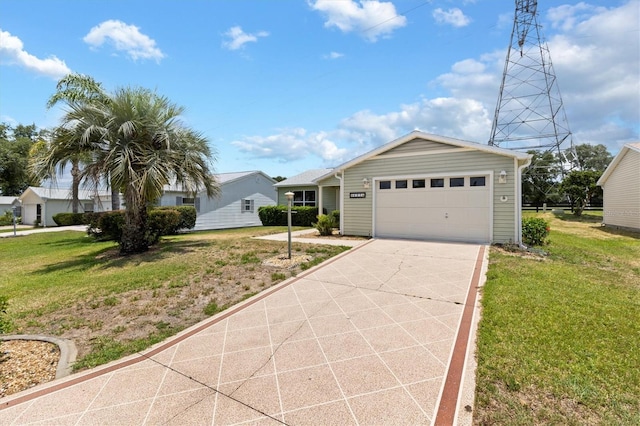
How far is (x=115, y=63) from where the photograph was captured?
1298cm

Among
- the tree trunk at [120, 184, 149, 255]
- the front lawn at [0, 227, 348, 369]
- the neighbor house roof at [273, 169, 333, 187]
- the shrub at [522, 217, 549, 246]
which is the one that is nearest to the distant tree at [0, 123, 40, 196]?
the neighbor house roof at [273, 169, 333, 187]

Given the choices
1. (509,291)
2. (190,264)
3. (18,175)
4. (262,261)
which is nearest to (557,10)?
(509,291)

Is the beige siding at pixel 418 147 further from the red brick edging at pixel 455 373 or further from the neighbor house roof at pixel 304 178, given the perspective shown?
the neighbor house roof at pixel 304 178

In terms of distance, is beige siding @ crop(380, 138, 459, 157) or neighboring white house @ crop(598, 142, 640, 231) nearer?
beige siding @ crop(380, 138, 459, 157)

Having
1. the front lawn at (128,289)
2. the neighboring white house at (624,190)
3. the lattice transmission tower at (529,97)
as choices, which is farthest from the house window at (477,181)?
the lattice transmission tower at (529,97)

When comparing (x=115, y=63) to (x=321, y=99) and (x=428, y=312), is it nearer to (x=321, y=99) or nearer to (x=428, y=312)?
(x=321, y=99)

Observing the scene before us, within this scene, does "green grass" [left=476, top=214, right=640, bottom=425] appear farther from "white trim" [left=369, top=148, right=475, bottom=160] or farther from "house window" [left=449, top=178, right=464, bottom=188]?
"white trim" [left=369, top=148, right=475, bottom=160]

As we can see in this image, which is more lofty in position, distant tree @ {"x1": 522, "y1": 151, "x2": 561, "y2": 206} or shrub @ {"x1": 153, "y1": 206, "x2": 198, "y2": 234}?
distant tree @ {"x1": 522, "y1": 151, "x2": 561, "y2": 206}

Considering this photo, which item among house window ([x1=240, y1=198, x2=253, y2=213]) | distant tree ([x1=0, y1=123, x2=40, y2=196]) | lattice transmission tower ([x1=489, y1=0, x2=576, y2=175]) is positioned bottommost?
house window ([x1=240, y1=198, x2=253, y2=213])

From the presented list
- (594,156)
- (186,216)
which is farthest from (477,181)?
(594,156)

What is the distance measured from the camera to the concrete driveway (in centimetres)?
225

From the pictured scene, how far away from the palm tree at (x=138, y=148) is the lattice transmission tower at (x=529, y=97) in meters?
27.4

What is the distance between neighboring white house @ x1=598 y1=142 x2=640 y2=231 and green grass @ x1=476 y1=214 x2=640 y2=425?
12.1m

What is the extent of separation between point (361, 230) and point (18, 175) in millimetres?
38173
